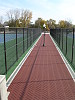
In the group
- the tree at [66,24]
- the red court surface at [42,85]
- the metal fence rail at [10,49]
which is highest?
the tree at [66,24]

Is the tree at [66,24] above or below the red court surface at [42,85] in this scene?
above

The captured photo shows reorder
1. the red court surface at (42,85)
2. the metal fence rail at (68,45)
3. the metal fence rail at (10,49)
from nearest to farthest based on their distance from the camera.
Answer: the red court surface at (42,85), the metal fence rail at (10,49), the metal fence rail at (68,45)

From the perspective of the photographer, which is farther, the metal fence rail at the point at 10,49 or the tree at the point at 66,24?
the tree at the point at 66,24

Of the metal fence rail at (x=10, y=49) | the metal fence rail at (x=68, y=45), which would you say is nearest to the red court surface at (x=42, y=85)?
the metal fence rail at (x=10, y=49)

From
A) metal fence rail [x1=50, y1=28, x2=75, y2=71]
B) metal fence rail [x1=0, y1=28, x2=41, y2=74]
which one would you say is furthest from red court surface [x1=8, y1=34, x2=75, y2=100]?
metal fence rail [x1=50, y1=28, x2=75, y2=71]

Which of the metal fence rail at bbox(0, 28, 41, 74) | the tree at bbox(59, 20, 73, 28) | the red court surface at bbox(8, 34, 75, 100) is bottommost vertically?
the red court surface at bbox(8, 34, 75, 100)

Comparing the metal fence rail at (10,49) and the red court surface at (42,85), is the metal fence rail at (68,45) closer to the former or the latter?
the red court surface at (42,85)

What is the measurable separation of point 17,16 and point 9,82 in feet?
299

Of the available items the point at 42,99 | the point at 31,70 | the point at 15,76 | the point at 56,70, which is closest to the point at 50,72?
the point at 56,70

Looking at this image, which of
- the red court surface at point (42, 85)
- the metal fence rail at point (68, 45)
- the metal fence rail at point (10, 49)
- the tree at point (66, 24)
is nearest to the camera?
the red court surface at point (42, 85)

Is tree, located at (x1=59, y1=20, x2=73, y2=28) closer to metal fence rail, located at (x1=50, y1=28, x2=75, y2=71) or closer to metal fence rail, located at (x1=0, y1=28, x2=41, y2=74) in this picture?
metal fence rail, located at (x1=50, y1=28, x2=75, y2=71)

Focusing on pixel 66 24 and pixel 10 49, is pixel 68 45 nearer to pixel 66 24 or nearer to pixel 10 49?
pixel 10 49

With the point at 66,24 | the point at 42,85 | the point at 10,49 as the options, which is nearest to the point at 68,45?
the point at 10,49

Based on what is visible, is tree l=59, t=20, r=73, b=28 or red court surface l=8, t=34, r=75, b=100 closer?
red court surface l=8, t=34, r=75, b=100
